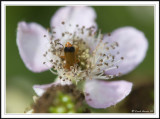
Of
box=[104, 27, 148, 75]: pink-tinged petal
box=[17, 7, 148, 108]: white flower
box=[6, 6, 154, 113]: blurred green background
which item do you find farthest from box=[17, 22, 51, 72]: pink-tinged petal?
box=[104, 27, 148, 75]: pink-tinged petal

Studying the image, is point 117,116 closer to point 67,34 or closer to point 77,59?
point 77,59

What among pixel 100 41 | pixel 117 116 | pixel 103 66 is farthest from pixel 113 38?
pixel 117 116

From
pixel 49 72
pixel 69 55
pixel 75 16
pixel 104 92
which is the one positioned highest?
pixel 75 16

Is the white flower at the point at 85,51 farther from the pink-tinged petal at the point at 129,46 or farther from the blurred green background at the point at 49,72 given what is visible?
the blurred green background at the point at 49,72

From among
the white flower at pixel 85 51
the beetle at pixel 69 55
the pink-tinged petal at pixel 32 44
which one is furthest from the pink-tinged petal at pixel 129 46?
the pink-tinged petal at pixel 32 44

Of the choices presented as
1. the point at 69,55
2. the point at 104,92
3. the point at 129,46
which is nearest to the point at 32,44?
the point at 69,55

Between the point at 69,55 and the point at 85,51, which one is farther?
the point at 85,51

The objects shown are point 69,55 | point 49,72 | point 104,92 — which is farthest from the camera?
point 49,72

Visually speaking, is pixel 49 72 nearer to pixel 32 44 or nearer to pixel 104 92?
pixel 32 44
